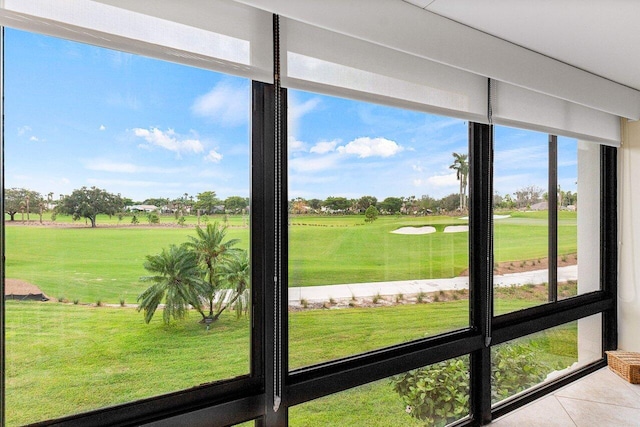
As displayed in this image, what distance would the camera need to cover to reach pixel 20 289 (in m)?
1.08

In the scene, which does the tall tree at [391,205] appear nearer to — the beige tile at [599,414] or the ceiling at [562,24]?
the ceiling at [562,24]

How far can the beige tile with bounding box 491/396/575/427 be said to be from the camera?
206cm

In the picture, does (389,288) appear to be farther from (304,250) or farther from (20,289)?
(20,289)

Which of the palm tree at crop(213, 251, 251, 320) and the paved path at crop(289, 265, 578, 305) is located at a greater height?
the palm tree at crop(213, 251, 251, 320)

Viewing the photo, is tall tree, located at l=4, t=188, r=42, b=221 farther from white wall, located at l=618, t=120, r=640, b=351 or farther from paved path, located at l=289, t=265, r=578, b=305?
white wall, located at l=618, t=120, r=640, b=351

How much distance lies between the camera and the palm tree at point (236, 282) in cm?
141

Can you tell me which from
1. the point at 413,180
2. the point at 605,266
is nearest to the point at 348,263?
the point at 413,180

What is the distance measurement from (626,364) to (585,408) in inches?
26.2

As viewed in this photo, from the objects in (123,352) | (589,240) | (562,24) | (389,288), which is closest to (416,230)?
(389,288)

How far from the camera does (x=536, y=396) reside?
7.73 ft

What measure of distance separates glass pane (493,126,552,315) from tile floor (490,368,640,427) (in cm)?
58

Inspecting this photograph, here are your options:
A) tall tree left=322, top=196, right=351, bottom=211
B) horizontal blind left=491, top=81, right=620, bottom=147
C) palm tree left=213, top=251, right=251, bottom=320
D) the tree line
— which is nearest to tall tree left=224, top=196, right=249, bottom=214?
the tree line

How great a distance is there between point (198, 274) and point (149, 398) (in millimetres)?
429

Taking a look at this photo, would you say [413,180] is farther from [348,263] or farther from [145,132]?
[145,132]
